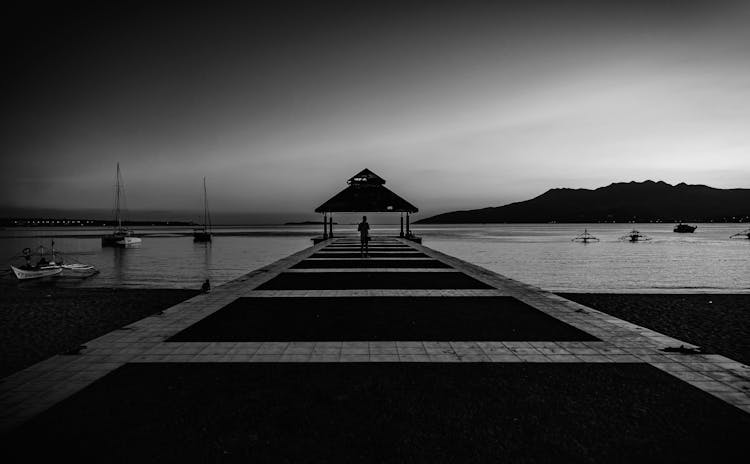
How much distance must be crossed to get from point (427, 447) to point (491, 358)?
220 centimetres

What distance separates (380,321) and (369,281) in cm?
442

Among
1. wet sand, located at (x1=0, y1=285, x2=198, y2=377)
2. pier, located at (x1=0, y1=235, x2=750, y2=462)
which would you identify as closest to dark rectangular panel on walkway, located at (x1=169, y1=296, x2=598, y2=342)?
pier, located at (x1=0, y1=235, x2=750, y2=462)

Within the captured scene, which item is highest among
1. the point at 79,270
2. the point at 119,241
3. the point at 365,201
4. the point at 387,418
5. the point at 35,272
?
the point at 365,201

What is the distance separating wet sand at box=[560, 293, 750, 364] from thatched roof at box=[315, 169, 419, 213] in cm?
1682

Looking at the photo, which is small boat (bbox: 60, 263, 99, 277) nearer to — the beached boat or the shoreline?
the beached boat

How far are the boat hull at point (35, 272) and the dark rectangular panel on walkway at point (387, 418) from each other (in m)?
20.7

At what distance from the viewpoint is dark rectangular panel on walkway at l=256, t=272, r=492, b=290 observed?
34.2ft

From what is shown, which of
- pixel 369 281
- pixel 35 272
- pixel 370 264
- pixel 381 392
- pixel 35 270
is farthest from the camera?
pixel 35 270

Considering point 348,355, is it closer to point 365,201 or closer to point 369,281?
point 369,281

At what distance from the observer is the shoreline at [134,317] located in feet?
20.7

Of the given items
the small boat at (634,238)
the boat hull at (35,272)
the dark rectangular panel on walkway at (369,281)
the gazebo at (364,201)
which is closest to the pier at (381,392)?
the dark rectangular panel on walkway at (369,281)

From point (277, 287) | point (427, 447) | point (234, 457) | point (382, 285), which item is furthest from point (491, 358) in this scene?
point (277, 287)

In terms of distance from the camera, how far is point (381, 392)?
159 inches

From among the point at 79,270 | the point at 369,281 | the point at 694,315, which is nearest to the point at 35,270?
the point at 79,270
